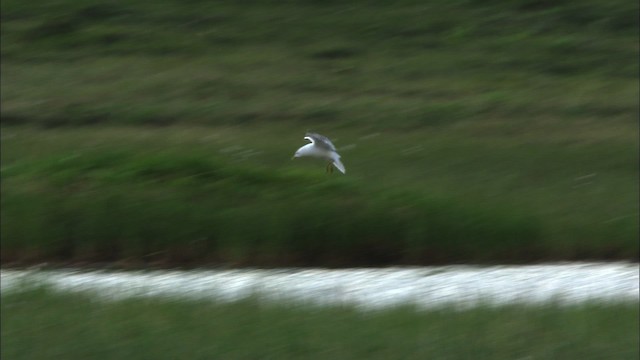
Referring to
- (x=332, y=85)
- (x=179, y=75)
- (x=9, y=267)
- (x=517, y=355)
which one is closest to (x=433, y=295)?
(x=517, y=355)

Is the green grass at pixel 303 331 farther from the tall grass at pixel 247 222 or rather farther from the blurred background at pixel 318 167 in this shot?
the tall grass at pixel 247 222

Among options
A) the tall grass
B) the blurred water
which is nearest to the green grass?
the blurred water

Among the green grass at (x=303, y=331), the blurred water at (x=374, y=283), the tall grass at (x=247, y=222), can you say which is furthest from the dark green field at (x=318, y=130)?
the green grass at (x=303, y=331)

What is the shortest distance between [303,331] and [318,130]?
16.5 ft

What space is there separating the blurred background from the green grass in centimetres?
2

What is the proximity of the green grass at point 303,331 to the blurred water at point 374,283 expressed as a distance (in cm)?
62

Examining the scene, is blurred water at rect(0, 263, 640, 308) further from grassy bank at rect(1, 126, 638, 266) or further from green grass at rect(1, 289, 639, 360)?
green grass at rect(1, 289, 639, 360)

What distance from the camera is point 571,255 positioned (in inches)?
414

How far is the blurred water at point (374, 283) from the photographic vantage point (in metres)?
8.31

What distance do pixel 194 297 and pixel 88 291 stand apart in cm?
67

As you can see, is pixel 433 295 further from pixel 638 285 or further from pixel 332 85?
pixel 332 85

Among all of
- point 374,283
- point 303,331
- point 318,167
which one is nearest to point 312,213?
point 318,167

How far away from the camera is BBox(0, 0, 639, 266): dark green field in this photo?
34.2ft

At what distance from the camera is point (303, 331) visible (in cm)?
662
